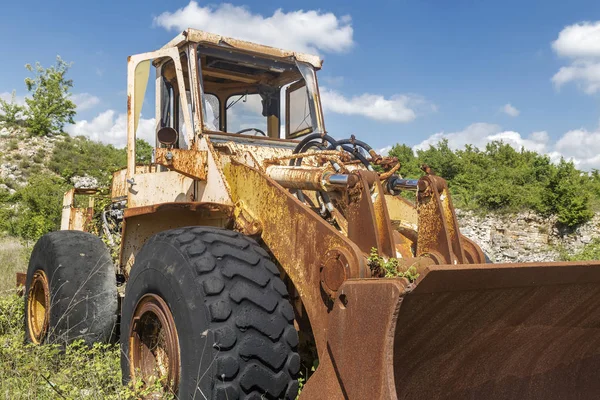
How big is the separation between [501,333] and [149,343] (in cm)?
225

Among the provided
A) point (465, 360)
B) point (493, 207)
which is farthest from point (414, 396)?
point (493, 207)

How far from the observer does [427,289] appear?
2.56m

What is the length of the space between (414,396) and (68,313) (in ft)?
10.7

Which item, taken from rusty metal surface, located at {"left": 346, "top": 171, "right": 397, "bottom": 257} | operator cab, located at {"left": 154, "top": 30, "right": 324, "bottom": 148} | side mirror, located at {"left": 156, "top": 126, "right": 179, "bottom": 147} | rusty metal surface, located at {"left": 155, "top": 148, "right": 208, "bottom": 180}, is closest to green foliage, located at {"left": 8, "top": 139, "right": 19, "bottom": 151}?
operator cab, located at {"left": 154, "top": 30, "right": 324, "bottom": 148}

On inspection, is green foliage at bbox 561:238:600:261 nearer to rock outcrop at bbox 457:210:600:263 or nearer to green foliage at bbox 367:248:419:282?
rock outcrop at bbox 457:210:600:263

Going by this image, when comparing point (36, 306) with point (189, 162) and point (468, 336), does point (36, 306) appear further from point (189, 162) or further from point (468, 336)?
point (468, 336)

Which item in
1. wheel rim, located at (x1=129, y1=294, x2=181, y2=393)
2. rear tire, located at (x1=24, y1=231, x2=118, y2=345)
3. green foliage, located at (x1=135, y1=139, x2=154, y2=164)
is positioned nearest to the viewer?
wheel rim, located at (x1=129, y1=294, x2=181, y2=393)

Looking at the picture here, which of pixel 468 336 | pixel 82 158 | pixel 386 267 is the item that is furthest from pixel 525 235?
pixel 82 158

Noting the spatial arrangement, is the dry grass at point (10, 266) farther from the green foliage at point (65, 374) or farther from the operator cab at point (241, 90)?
the operator cab at point (241, 90)

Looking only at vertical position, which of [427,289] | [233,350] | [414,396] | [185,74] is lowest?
[414,396]

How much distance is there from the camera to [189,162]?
4.45m

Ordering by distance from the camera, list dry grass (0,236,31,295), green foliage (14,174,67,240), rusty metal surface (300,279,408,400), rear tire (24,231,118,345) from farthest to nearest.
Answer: green foliage (14,174,67,240), dry grass (0,236,31,295), rear tire (24,231,118,345), rusty metal surface (300,279,408,400)

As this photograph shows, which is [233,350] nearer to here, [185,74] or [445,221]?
[445,221]

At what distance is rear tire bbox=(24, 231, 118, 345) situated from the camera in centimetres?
505
